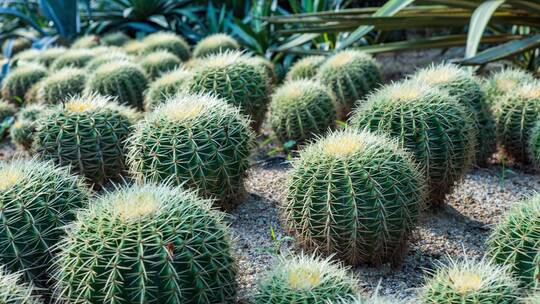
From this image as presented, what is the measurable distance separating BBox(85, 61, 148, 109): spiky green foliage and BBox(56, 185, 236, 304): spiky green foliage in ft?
8.22

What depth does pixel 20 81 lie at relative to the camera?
19.3 ft

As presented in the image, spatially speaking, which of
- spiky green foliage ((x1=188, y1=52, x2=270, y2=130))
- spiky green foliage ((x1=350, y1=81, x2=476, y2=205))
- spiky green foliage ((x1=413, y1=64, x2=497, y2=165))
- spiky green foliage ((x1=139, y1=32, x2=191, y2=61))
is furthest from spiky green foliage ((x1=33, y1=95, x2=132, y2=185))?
spiky green foliage ((x1=139, y1=32, x2=191, y2=61))

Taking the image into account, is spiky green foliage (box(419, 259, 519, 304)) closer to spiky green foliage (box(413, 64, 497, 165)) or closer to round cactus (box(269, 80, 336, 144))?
spiky green foliage (box(413, 64, 497, 165))

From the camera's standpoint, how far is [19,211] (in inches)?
105

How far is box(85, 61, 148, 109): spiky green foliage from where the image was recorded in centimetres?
486

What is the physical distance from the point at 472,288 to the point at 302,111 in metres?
2.16

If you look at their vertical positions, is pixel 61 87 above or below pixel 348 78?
below

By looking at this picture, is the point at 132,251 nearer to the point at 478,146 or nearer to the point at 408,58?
the point at 478,146

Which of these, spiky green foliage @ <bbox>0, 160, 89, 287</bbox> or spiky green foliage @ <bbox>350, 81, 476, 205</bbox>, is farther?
spiky green foliage @ <bbox>350, 81, 476, 205</bbox>

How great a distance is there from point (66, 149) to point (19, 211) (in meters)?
1.13

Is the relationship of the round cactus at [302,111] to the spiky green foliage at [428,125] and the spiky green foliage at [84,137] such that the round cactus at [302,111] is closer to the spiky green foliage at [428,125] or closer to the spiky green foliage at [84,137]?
the spiky green foliage at [428,125]

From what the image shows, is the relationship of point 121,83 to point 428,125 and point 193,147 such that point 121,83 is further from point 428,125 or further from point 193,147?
point 428,125

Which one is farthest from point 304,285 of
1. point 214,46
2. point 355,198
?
point 214,46

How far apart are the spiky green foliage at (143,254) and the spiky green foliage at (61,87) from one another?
110 inches
